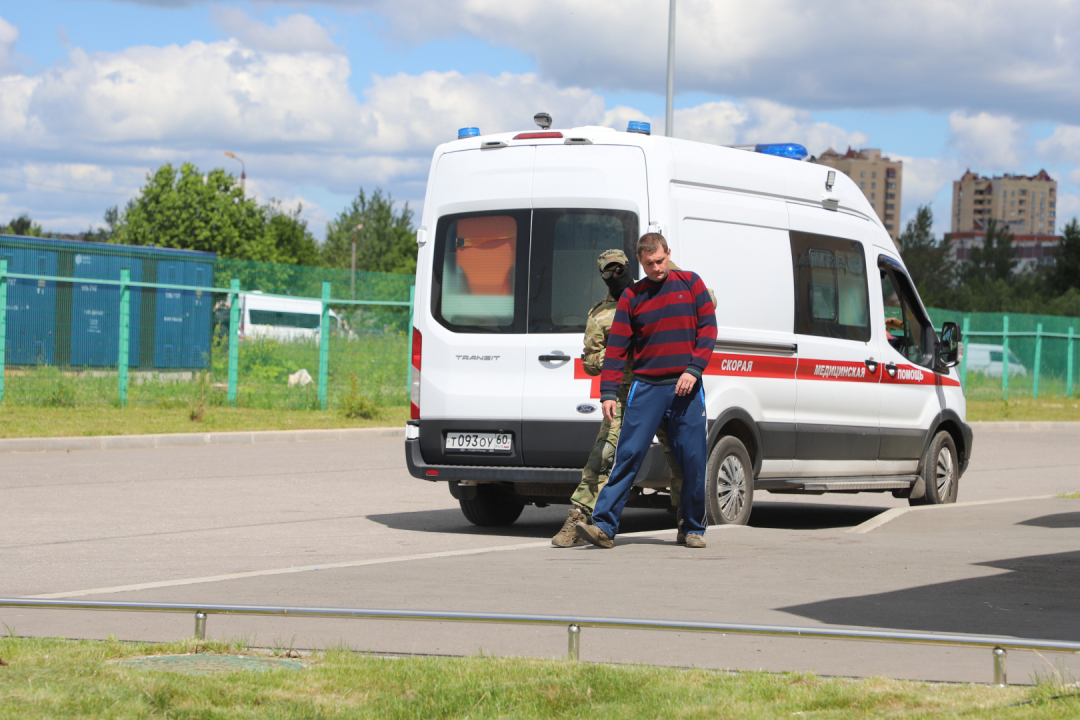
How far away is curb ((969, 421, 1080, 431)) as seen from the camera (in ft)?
82.7

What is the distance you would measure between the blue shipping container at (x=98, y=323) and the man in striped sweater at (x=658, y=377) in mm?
13599

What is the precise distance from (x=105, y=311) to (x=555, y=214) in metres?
12.6

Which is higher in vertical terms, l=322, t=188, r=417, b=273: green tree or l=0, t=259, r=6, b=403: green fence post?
l=322, t=188, r=417, b=273: green tree

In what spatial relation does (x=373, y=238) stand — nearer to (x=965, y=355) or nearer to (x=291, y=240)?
(x=291, y=240)

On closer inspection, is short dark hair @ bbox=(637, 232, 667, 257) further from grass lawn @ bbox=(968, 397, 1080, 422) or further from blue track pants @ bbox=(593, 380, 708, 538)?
grass lawn @ bbox=(968, 397, 1080, 422)

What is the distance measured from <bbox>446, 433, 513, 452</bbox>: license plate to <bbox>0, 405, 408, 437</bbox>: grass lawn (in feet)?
27.5

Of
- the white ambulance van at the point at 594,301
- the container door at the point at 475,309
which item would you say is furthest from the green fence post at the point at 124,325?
the container door at the point at 475,309

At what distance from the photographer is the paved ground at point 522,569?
5035 millimetres

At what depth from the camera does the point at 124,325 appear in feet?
65.0

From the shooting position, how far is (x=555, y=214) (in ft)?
29.4

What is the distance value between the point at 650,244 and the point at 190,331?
14.3 metres

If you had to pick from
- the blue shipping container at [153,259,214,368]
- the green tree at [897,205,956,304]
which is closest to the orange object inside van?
the blue shipping container at [153,259,214,368]

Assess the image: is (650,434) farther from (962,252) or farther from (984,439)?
(962,252)

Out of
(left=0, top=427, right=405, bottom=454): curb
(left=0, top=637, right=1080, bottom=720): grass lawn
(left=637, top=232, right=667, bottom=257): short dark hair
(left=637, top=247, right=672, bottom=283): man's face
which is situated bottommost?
(left=0, top=427, right=405, bottom=454): curb
